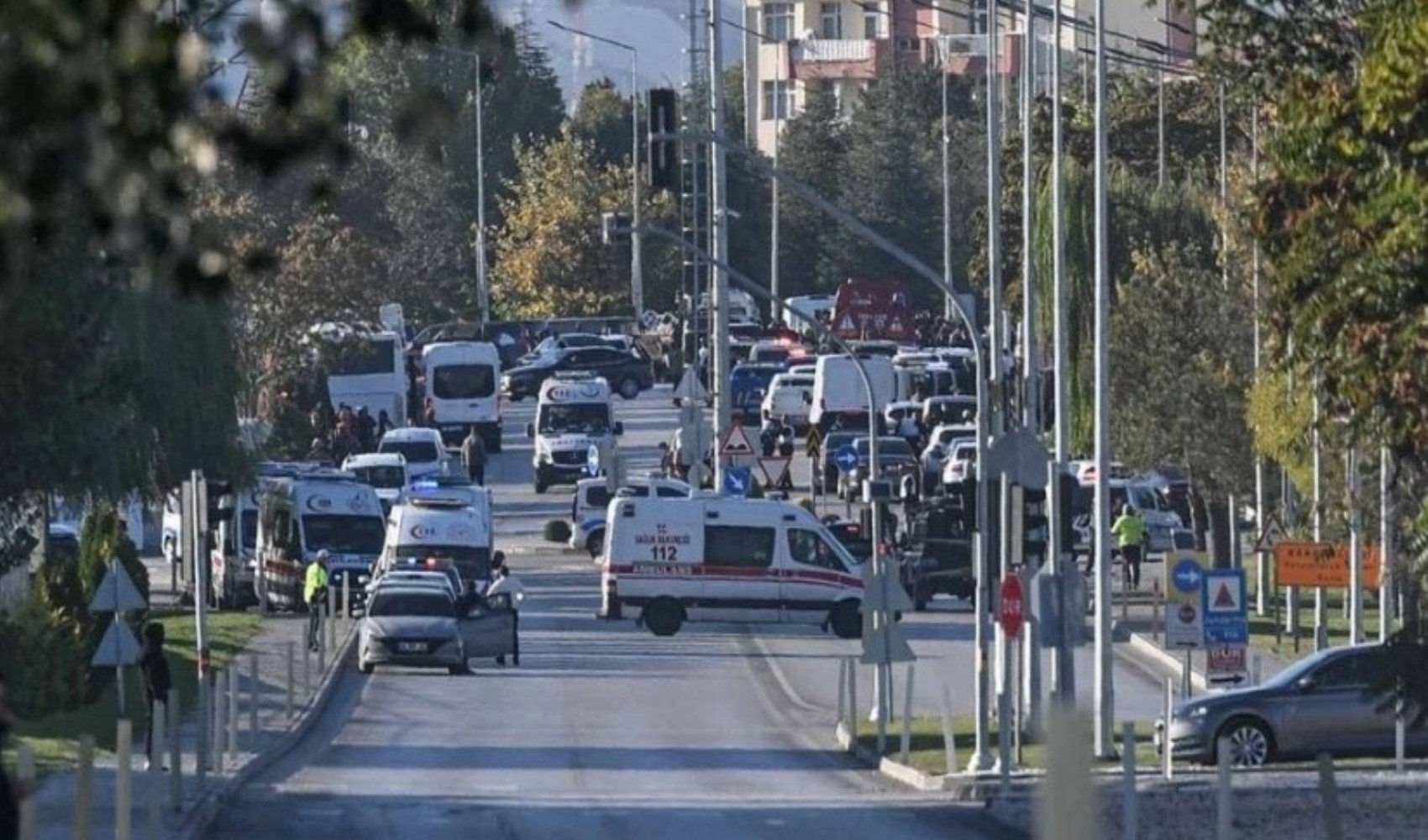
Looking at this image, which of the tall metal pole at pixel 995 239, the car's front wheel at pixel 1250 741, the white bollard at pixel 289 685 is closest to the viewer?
the car's front wheel at pixel 1250 741

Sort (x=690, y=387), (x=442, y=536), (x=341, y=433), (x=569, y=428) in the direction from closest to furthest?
→ (x=442, y=536), (x=690, y=387), (x=341, y=433), (x=569, y=428)

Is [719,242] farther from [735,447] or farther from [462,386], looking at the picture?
[462,386]

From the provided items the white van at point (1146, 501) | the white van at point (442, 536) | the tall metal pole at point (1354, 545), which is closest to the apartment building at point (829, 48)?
the white van at point (1146, 501)

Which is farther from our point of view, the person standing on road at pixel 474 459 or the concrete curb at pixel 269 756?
the person standing on road at pixel 474 459

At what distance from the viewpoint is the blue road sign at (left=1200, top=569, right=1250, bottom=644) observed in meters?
29.8

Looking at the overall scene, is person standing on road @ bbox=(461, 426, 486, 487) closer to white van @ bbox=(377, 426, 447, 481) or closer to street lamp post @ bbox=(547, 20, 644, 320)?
white van @ bbox=(377, 426, 447, 481)

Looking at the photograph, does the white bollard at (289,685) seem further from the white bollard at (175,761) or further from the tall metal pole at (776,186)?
the tall metal pole at (776,186)

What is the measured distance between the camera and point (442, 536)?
2064 inches

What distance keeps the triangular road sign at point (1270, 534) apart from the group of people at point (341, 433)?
31.8 m

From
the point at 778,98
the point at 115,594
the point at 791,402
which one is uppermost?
the point at 778,98

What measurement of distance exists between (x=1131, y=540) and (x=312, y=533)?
1467 centimetres

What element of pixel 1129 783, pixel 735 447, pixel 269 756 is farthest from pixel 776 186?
pixel 1129 783

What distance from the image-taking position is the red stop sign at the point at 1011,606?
29000 mm

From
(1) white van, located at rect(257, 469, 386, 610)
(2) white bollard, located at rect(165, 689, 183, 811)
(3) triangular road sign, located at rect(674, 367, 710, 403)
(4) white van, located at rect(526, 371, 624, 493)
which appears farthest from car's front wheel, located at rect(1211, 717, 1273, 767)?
(4) white van, located at rect(526, 371, 624, 493)
